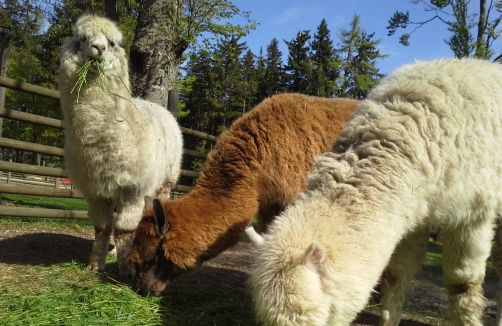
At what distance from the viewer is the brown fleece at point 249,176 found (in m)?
4.23

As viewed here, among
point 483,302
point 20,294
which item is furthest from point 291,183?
point 20,294

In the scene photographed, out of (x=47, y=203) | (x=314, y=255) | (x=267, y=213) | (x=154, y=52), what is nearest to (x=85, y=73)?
(x=267, y=213)

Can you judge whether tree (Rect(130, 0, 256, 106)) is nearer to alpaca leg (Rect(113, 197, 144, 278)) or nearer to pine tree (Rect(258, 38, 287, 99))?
alpaca leg (Rect(113, 197, 144, 278))

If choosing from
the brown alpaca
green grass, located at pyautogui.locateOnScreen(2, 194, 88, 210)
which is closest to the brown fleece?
the brown alpaca

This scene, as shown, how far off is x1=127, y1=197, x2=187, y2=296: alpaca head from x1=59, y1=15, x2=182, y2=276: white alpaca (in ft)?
1.76

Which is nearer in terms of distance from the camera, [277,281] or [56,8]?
[277,281]

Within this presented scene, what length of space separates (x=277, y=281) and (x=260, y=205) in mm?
2499

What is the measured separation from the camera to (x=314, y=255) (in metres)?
2.40

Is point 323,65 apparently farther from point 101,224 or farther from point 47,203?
point 101,224

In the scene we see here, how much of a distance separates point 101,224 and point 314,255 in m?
3.76

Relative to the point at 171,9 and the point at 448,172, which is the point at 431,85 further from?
the point at 171,9

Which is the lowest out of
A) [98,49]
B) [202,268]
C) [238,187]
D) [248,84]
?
[202,268]

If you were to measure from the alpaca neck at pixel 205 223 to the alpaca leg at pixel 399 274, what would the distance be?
1.47m

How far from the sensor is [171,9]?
344 inches
